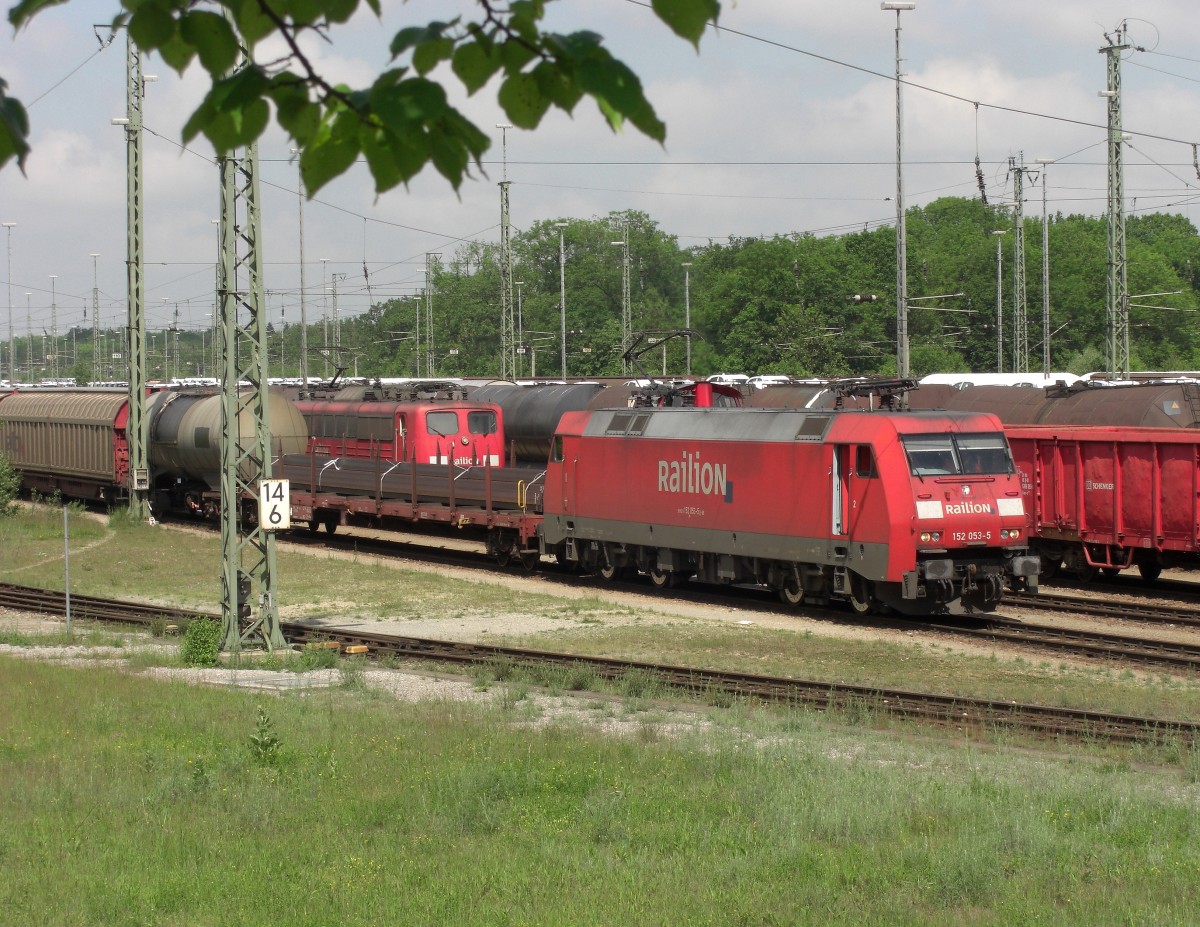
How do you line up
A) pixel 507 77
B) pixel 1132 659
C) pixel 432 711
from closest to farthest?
pixel 507 77 → pixel 432 711 → pixel 1132 659

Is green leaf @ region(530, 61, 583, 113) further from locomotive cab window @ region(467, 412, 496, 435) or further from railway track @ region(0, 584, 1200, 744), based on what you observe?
locomotive cab window @ region(467, 412, 496, 435)

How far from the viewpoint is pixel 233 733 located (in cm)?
1363

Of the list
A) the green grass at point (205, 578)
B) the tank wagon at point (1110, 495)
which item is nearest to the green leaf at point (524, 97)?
the green grass at point (205, 578)

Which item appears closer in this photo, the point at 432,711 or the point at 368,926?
the point at 368,926

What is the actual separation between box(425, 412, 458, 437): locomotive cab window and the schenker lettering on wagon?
13.0m

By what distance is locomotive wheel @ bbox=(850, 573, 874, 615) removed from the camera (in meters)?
23.1

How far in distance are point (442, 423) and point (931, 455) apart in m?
18.8

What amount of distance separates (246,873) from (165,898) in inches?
23.3

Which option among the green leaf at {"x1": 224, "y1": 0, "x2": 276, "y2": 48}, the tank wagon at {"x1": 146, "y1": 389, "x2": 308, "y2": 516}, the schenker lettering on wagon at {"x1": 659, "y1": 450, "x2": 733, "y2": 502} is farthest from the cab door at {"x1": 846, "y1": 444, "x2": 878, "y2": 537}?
the tank wagon at {"x1": 146, "y1": 389, "x2": 308, "y2": 516}

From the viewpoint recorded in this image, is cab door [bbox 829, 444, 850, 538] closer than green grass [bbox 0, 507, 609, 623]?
Yes

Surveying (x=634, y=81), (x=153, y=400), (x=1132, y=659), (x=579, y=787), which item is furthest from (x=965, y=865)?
(x=153, y=400)

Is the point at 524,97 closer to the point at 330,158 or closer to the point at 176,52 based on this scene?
the point at 330,158

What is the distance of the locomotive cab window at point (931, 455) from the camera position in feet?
71.2

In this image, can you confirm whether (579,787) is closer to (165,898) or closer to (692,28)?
(165,898)
